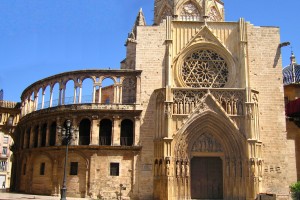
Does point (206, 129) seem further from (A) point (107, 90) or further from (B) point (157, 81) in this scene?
(A) point (107, 90)

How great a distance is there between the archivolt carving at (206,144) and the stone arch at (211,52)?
4202mm

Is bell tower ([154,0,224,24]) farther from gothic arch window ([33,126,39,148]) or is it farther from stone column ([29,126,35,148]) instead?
stone column ([29,126,35,148])

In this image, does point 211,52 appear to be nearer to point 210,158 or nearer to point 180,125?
point 180,125

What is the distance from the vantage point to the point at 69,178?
25547 millimetres

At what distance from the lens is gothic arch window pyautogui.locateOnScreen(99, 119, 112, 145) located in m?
26.2

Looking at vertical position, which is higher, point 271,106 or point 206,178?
point 271,106

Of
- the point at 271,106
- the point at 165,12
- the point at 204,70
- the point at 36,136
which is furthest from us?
the point at 165,12

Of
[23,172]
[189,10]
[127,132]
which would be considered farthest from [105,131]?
[189,10]

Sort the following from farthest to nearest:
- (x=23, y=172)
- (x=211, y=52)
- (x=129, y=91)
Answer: (x=23, y=172)
(x=129, y=91)
(x=211, y=52)

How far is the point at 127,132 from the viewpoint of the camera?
26516 millimetres

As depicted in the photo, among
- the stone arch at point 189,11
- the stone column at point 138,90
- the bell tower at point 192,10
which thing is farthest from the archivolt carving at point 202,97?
the stone arch at point 189,11

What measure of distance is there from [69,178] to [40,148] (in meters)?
3.86

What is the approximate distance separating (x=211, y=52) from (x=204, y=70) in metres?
1.61

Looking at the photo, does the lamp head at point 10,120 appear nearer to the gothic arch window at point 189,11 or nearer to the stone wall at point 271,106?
the gothic arch window at point 189,11
